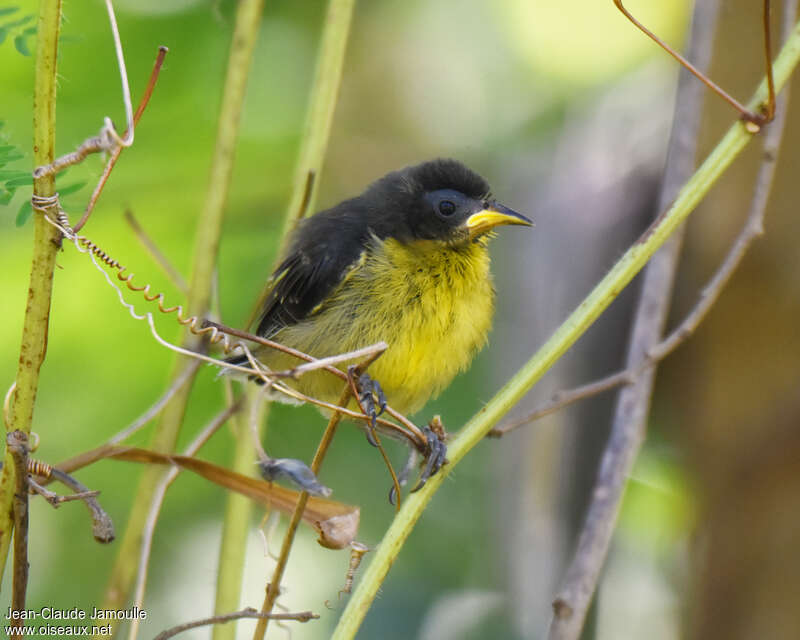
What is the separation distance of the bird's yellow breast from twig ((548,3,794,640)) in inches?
22.3

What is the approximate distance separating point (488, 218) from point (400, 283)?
1.00 feet

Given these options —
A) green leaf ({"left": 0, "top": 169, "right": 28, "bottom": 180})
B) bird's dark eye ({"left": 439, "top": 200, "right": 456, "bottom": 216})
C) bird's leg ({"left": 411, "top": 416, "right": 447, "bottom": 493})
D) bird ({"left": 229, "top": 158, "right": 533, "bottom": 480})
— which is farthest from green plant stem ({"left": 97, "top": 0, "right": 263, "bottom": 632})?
bird's dark eye ({"left": 439, "top": 200, "right": 456, "bottom": 216})

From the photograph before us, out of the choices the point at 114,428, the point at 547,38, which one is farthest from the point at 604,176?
the point at 114,428

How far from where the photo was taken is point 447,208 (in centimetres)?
266

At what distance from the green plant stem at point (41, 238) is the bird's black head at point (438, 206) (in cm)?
161

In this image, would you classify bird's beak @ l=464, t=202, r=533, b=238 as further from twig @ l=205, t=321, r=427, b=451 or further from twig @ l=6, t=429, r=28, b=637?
twig @ l=6, t=429, r=28, b=637

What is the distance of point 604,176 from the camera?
3.39m

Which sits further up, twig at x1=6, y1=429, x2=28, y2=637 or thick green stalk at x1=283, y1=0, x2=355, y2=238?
thick green stalk at x1=283, y1=0, x2=355, y2=238

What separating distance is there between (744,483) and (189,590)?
6.08 feet

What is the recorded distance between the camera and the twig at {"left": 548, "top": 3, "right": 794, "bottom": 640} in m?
1.70

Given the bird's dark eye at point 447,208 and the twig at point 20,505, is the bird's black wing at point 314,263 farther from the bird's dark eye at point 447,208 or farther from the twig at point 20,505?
the twig at point 20,505

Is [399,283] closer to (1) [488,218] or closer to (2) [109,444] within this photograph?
(1) [488,218]

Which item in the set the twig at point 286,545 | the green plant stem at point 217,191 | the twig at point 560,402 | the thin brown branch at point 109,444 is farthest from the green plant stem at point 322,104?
the twig at point 286,545

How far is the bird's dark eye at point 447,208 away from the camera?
265 cm
